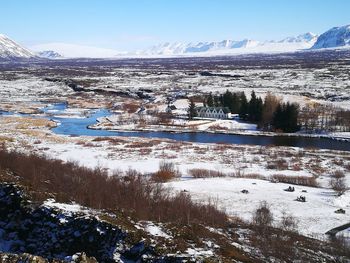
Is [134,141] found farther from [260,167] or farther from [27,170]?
[27,170]

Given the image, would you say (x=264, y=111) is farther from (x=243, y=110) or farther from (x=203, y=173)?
(x=203, y=173)

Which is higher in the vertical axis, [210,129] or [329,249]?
[329,249]

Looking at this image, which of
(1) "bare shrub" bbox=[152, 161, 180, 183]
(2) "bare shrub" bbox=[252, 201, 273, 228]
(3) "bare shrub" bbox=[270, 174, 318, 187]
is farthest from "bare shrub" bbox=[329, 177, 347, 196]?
(1) "bare shrub" bbox=[152, 161, 180, 183]

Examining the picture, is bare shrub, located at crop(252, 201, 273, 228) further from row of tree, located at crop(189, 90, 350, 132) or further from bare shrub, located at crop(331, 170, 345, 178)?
row of tree, located at crop(189, 90, 350, 132)

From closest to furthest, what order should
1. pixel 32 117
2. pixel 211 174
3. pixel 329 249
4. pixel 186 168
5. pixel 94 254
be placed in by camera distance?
1. pixel 94 254
2. pixel 329 249
3. pixel 211 174
4. pixel 186 168
5. pixel 32 117

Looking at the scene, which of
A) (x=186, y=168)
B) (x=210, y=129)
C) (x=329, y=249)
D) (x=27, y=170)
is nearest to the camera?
(x=329, y=249)

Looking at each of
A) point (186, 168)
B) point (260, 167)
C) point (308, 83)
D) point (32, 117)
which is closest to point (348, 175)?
point (260, 167)

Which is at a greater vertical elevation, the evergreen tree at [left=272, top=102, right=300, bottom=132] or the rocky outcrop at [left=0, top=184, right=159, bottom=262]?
the rocky outcrop at [left=0, top=184, right=159, bottom=262]

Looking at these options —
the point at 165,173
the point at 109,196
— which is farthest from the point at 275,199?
the point at 109,196
